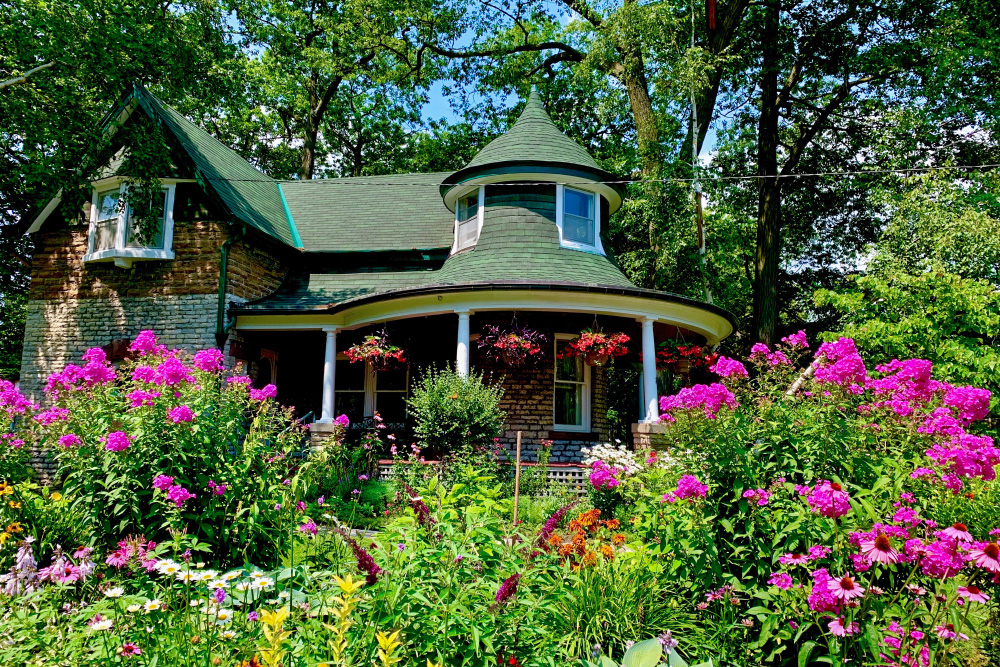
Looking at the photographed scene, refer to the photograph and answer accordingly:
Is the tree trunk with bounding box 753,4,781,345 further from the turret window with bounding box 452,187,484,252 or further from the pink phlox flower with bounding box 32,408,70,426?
the pink phlox flower with bounding box 32,408,70,426

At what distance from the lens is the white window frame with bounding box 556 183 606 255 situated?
1473 centimetres

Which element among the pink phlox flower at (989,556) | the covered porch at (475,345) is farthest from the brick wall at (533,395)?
the pink phlox flower at (989,556)

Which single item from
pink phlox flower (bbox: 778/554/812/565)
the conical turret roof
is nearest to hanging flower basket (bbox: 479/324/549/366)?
the conical turret roof

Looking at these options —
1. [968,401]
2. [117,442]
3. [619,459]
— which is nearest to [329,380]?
[619,459]

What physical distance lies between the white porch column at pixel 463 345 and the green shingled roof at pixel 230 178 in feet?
17.6

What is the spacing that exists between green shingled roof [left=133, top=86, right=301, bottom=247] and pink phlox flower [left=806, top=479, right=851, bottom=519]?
13402 mm

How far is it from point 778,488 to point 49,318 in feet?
53.7

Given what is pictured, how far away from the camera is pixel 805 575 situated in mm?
3691

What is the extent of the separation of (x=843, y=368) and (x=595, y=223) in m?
11.4

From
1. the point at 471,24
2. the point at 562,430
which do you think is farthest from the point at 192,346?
the point at 471,24

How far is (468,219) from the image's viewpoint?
15602mm

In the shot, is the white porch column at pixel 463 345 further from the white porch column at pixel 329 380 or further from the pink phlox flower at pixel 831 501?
the pink phlox flower at pixel 831 501

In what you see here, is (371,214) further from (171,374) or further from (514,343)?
(171,374)

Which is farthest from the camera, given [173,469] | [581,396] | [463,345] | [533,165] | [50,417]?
[533,165]
